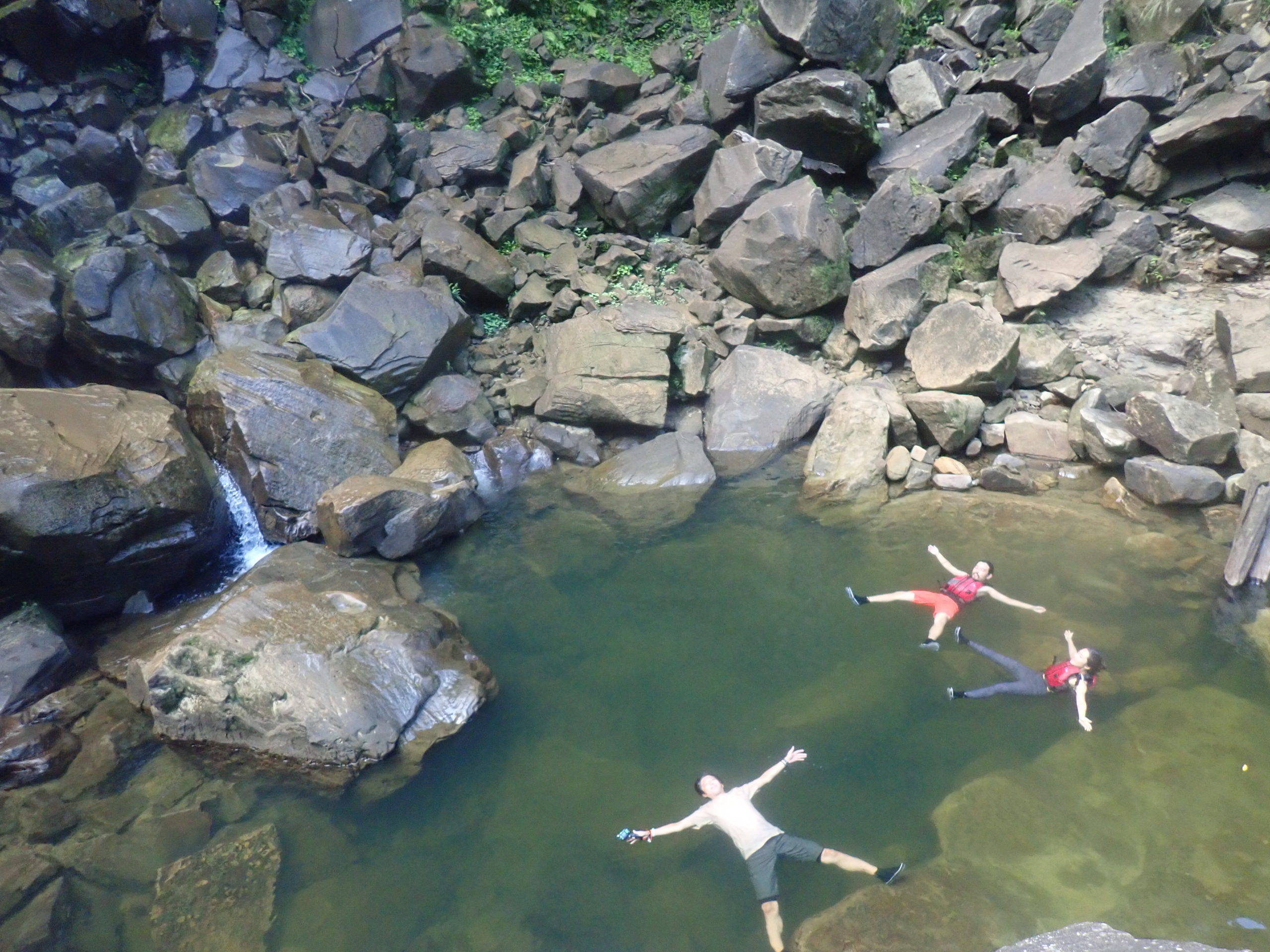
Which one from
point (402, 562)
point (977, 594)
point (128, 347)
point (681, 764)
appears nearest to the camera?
point (681, 764)

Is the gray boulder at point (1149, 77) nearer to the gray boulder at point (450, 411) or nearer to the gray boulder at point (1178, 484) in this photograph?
the gray boulder at point (1178, 484)

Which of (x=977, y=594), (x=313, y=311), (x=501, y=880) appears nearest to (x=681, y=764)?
(x=501, y=880)

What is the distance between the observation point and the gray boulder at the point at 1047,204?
28.4 feet

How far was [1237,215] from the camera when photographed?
8.38 m

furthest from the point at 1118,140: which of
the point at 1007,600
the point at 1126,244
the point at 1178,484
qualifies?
the point at 1007,600

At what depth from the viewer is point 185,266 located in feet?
32.9

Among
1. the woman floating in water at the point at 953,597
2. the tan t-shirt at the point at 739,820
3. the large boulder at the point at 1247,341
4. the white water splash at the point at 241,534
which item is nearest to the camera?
the tan t-shirt at the point at 739,820

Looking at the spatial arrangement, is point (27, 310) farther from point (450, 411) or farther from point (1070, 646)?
point (1070, 646)

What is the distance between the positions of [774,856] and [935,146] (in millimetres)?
8776

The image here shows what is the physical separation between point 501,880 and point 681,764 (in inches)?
→ 50.9

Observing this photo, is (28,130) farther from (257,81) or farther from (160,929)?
(160,929)

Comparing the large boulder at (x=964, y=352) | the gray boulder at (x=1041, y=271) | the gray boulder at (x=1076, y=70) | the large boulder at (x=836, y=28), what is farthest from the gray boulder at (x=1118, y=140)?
the large boulder at (x=836, y=28)

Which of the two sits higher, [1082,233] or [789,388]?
[1082,233]

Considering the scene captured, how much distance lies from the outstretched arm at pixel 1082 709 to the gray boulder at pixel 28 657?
7.26 meters
